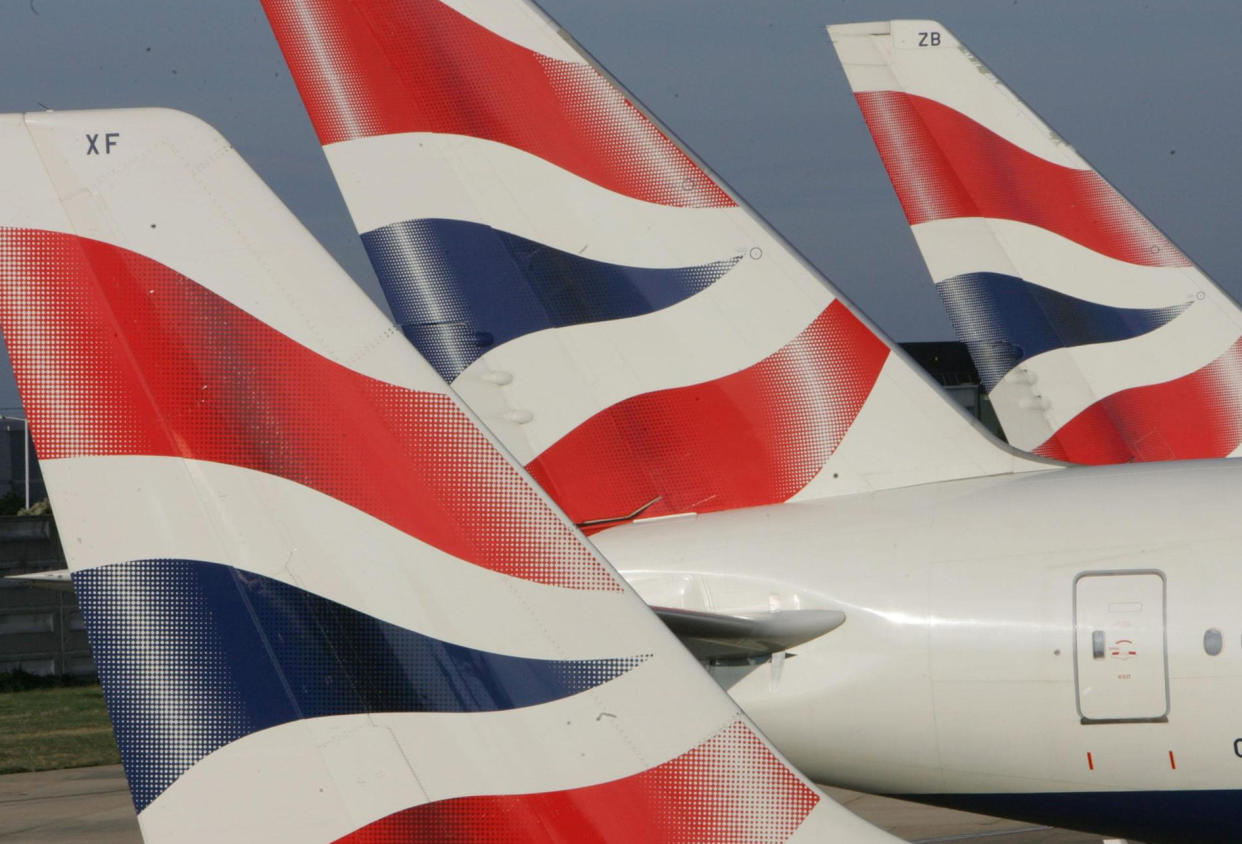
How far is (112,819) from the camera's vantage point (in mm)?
13711

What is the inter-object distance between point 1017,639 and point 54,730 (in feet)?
50.6

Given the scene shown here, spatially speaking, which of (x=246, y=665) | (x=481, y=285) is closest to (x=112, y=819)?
(x=481, y=285)

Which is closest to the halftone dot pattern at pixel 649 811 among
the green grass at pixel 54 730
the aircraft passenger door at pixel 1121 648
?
the aircraft passenger door at pixel 1121 648

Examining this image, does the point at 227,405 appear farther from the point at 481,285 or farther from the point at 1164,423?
the point at 1164,423

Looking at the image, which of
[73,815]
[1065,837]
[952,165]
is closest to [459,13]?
[952,165]

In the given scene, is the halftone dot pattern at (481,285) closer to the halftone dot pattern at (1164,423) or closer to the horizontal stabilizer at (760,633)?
the horizontal stabilizer at (760,633)

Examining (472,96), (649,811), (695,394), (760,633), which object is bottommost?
(649,811)

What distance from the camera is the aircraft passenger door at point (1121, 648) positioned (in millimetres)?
6730

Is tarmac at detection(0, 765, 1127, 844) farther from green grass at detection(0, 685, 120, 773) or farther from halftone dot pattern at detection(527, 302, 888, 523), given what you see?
halftone dot pattern at detection(527, 302, 888, 523)

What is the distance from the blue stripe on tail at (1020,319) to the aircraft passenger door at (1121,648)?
13.8ft

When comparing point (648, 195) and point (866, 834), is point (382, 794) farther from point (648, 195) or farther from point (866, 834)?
point (648, 195)

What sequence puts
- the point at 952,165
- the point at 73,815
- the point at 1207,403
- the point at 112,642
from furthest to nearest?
the point at 73,815, the point at 952,165, the point at 1207,403, the point at 112,642

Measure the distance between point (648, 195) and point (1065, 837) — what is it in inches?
254

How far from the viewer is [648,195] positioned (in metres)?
8.30
